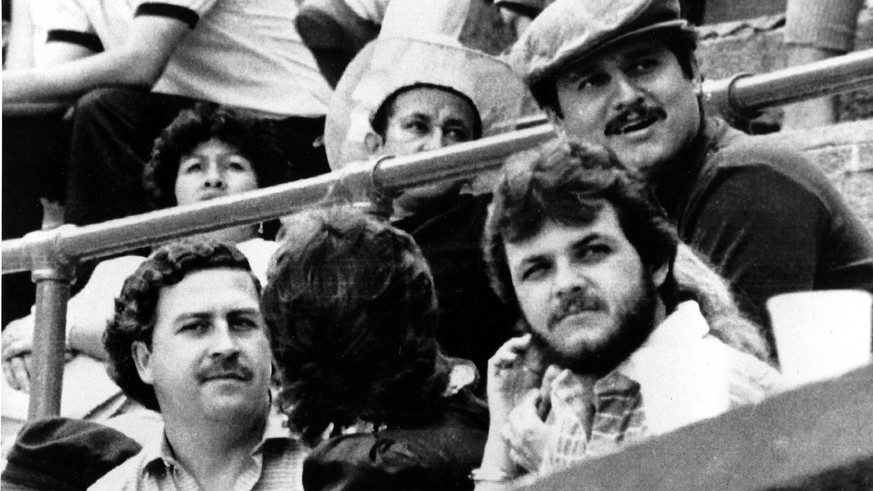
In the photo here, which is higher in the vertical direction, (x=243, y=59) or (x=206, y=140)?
(x=243, y=59)

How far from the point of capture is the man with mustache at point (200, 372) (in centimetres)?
260

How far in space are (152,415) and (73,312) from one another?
30 cm

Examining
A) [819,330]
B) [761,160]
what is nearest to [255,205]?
[761,160]

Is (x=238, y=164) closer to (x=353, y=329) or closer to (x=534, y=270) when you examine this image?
(x=353, y=329)

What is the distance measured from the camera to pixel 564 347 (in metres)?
2.20

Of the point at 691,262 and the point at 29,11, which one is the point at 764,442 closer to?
the point at 691,262

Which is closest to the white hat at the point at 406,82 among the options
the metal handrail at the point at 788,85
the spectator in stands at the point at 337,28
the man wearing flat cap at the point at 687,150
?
the spectator in stands at the point at 337,28

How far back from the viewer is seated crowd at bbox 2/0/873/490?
2186mm

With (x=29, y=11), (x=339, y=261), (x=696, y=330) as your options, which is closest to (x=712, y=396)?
(x=696, y=330)

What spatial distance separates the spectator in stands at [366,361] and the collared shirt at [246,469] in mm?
156

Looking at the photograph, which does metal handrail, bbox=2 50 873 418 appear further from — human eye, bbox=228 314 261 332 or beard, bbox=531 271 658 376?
beard, bbox=531 271 658 376

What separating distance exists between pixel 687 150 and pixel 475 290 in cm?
A: 33

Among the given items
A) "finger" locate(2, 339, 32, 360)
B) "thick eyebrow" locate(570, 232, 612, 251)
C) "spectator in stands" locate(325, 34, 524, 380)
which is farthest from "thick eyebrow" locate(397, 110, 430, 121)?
"finger" locate(2, 339, 32, 360)

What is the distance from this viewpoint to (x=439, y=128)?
2729 mm
